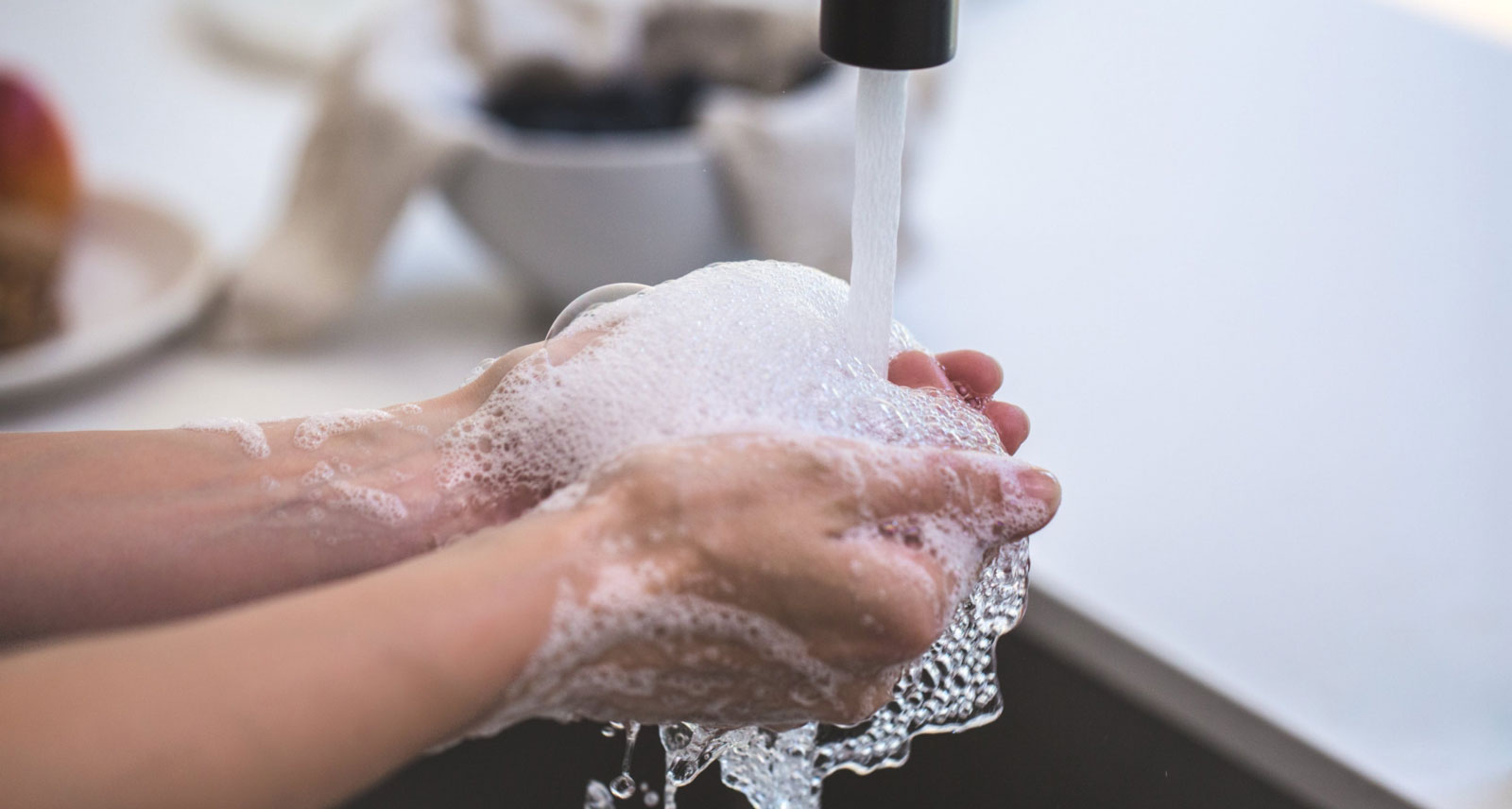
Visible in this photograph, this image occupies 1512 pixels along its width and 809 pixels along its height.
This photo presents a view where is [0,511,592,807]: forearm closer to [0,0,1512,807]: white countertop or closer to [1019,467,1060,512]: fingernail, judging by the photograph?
[1019,467,1060,512]: fingernail

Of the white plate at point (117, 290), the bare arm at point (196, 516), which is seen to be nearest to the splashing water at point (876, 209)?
the bare arm at point (196, 516)

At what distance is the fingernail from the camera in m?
0.33

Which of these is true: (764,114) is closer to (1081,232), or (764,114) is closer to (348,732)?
(1081,232)

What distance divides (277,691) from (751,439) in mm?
126

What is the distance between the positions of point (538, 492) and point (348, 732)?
123mm

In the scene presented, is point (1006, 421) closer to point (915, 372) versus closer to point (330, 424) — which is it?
point (915, 372)

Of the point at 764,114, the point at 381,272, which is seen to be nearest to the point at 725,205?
the point at 764,114

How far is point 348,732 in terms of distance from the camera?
26 cm

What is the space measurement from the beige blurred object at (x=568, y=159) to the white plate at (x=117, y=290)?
35 mm

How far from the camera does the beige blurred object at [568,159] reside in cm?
56

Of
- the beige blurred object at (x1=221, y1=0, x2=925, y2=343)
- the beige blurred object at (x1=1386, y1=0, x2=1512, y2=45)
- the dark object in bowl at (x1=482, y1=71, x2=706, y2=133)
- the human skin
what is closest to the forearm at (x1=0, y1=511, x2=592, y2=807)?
the human skin

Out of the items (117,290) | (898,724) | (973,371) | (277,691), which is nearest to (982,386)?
(973,371)

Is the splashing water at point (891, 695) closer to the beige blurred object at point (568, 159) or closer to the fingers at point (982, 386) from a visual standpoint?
the fingers at point (982, 386)

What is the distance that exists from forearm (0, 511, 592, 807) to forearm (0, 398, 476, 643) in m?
0.08
